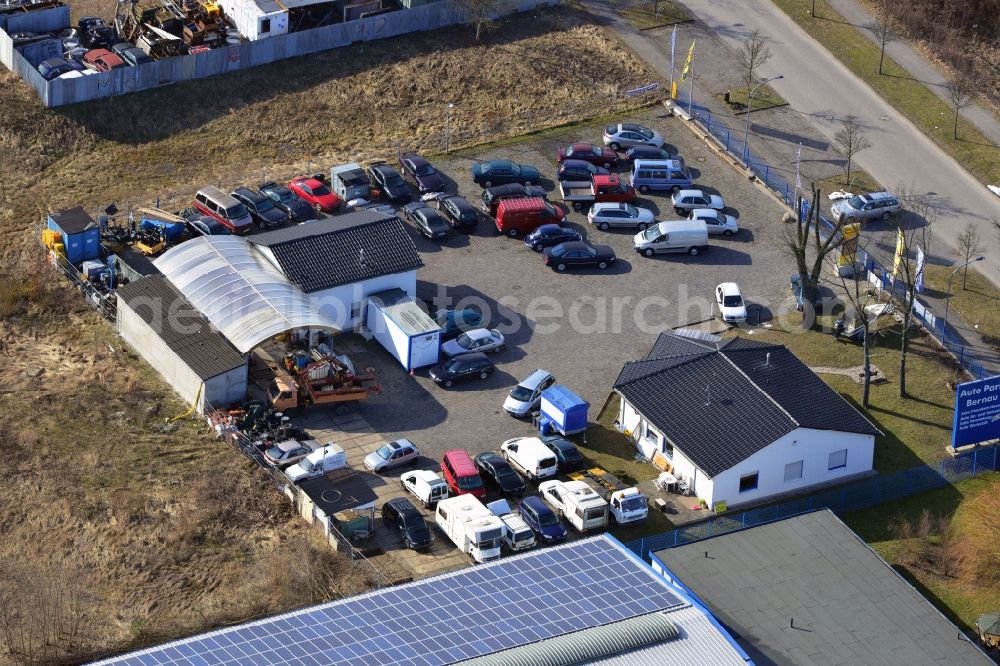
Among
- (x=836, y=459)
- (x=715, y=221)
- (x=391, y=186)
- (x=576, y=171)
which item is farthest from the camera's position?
(x=576, y=171)

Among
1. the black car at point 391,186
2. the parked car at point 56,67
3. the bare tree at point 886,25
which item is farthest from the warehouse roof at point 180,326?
the bare tree at point 886,25

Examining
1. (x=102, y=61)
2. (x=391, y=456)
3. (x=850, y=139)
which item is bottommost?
(x=391, y=456)

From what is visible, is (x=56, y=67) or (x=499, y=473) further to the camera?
(x=56, y=67)

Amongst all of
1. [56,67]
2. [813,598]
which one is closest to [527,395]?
[813,598]

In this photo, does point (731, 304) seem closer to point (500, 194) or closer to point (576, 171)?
point (576, 171)

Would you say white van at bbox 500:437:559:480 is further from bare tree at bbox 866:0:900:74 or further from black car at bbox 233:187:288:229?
bare tree at bbox 866:0:900:74

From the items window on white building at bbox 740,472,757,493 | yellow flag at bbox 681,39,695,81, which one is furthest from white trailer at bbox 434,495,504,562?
yellow flag at bbox 681,39,695,81

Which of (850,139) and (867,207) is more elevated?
(850,139)

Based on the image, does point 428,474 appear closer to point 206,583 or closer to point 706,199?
point 206,583
